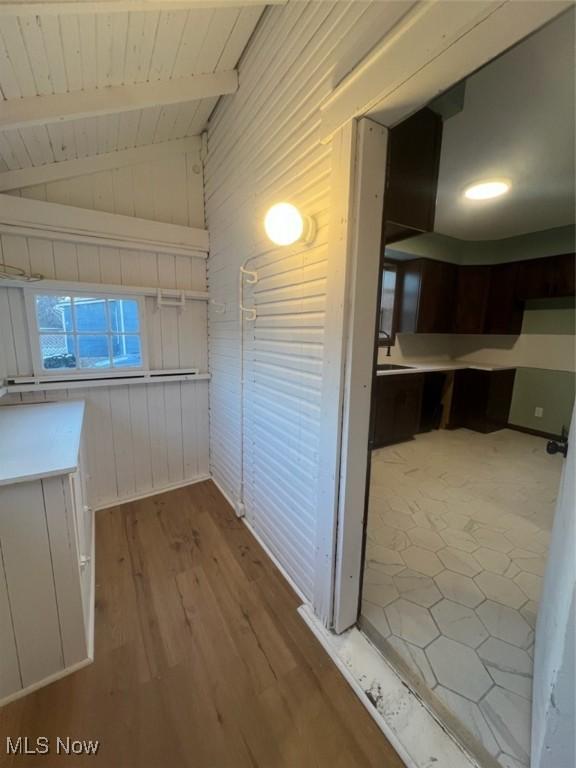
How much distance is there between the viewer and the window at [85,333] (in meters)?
2.12

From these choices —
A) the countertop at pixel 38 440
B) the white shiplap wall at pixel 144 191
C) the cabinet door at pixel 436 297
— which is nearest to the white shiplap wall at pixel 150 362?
the white shiplap wall at pixel 144 191

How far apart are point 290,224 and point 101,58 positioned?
3.95 feet

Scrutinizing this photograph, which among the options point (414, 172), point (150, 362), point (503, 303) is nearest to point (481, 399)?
point (503, 303)

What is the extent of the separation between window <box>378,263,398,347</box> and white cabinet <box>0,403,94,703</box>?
3792 mm

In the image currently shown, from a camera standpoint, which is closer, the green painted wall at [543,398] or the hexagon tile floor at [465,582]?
the hexagon tile floor at [465,582]

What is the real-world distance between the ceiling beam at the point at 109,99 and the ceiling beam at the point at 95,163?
655 millimetres

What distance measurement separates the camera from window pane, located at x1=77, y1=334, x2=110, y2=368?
2.28 metres

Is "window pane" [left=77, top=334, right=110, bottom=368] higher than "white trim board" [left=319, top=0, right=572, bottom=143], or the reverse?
"white trim board" [left=319, top=0, right=572, bottom=143]

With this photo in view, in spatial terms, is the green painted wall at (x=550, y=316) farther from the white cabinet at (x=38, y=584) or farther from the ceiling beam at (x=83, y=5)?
the white cabinet at (x=38, y=584)

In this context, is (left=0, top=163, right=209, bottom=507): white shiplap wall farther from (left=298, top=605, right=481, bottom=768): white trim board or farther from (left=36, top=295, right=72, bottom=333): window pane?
(left=298, top=605, right=481, bottom=768): white trim board

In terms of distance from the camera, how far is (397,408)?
12.4 ft

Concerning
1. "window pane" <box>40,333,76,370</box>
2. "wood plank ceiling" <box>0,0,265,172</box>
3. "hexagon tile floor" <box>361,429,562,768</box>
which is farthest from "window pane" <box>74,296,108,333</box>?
"hexagon tile floor" <box>361,429,562,768</box>

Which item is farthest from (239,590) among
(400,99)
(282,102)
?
(282,102)

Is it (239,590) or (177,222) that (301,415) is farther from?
(177,222)
